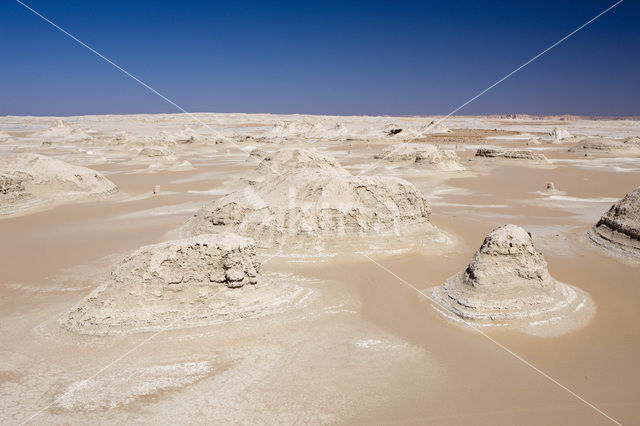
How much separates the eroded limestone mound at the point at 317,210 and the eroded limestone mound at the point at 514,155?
62.6 ft

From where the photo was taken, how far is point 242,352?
5.12 m

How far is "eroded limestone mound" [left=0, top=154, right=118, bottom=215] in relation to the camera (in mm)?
13875

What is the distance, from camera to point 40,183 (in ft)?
49.7

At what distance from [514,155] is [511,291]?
23.2 m

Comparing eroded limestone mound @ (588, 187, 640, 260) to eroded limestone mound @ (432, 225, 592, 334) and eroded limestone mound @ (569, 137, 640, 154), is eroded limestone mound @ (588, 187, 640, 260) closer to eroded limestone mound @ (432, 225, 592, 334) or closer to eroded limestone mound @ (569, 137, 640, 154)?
eroded limestone mound @ (432, 225, 592, 334)

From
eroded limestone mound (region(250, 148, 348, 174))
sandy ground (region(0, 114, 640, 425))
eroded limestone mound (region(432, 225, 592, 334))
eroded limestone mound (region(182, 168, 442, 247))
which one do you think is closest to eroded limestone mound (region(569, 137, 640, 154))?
eroded limestone mound (region(250, 148, 348, 174))

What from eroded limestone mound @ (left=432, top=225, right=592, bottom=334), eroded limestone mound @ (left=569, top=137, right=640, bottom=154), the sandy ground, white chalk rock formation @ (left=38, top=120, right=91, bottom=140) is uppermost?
white chalk rock formation @ (left=38, top=120, right=91, bottom=140)

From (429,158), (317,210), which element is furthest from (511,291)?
(429,158)

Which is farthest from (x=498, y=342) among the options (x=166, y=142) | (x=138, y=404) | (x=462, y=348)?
(x=166, y=142)

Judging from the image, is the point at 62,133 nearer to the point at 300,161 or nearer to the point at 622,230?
the point at 300,161

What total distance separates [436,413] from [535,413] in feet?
3.27

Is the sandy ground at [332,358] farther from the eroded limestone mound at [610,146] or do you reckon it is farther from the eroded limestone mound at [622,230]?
the eroded limestone mound at [610,146]

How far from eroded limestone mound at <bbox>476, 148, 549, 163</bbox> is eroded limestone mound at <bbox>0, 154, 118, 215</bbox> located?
75.2 feet

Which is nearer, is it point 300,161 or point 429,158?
point 300,161
